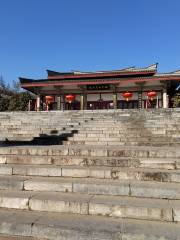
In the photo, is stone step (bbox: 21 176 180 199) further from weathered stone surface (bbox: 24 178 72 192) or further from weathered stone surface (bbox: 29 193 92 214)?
weathered stone surface (bbox: 29 193 92 214)

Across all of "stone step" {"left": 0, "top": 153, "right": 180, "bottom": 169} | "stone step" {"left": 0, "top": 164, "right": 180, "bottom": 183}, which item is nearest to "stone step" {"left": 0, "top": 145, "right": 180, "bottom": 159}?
"stone step" {"left": 0, "top": 153, "right": 180, "bottom": 169}

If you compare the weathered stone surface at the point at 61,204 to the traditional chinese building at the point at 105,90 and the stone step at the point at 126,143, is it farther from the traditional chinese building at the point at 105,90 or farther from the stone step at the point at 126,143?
the traditional chinese building at the point at 105,90

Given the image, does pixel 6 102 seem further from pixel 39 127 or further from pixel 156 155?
pixel 156 155

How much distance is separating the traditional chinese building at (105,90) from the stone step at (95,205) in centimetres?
1857

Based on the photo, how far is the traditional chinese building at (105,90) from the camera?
75.6 ft

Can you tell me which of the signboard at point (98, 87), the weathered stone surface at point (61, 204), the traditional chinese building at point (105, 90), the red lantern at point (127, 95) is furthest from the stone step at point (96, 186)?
the signboard at point (98, 87)

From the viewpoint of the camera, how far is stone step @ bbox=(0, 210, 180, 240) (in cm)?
305

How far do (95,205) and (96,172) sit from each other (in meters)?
0.97

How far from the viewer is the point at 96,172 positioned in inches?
178

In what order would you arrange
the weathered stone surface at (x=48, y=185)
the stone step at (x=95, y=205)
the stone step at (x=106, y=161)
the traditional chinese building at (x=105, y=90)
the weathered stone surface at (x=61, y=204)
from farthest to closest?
the traditional chinese building at (x=105, y=90) → the stone step at (x=106, y=161) → the weathered stone surface at (x=48, y=185) → the weathered stone surface at (x=61, y=204) → the stone step at (x=95, y=205)

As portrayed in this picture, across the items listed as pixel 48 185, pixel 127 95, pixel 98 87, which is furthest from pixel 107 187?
pixel 98 87

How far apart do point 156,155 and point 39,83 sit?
19.9 m

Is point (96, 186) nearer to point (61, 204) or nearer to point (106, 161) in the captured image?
point (61, 204)

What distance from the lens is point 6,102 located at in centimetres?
2677
